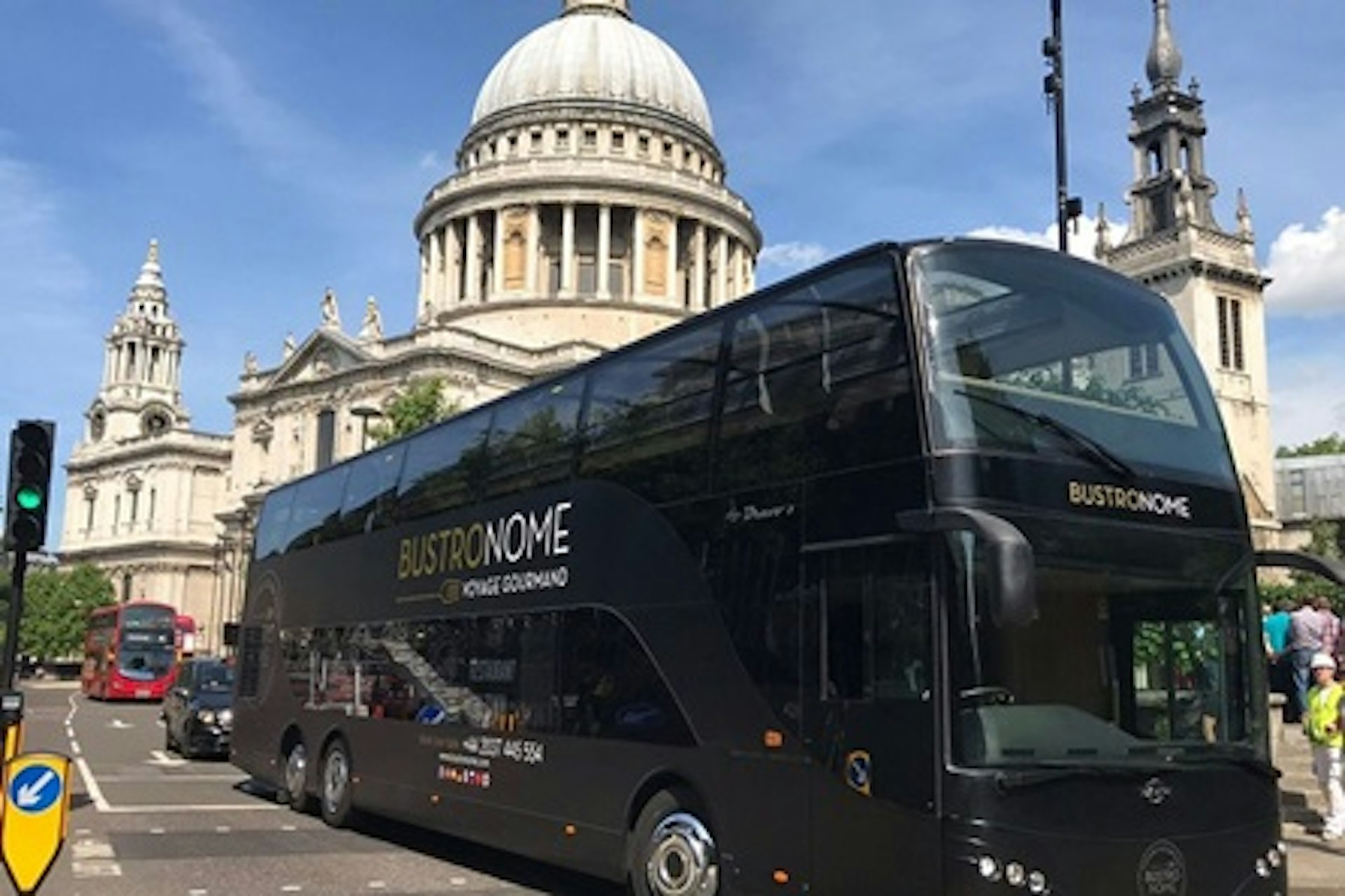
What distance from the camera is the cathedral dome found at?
75.7 meters

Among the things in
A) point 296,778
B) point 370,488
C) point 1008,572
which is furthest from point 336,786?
point 1008,572

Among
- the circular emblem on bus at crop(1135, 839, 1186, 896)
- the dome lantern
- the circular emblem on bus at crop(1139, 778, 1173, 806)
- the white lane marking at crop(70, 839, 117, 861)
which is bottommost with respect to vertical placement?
the white lane marking at crop(70, 839, 117, 861)

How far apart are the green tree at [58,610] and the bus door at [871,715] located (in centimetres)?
8300

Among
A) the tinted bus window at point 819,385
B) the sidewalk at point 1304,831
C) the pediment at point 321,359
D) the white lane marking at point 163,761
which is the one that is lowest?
the white lane marking at point 163,761

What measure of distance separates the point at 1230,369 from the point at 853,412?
249 feet

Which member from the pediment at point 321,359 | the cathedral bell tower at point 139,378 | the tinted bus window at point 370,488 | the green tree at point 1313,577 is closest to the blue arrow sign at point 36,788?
the tinted bus window at point 370,488

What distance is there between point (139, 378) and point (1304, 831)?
109790mm

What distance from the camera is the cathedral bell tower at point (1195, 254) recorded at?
73312mm

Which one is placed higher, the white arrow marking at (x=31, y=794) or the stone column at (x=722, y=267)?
the stone column at (x=722, y=267)

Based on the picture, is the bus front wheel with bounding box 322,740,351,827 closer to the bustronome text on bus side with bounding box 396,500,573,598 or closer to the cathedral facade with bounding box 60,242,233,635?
the bustronome text on bus side with bounding box 396,500,573,598

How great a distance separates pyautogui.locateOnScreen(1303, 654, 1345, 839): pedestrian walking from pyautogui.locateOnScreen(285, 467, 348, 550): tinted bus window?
10.2m

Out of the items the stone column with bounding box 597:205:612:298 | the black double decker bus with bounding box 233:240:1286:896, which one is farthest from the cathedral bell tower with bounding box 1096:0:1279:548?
the black double decker bus with bounding box 233:240:1286:896

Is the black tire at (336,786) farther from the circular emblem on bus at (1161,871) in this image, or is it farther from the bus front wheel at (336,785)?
the circular emblem on bus at (1161,871)

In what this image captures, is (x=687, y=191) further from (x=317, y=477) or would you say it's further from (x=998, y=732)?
(x=998, y=732)
